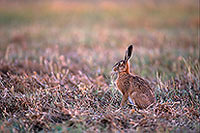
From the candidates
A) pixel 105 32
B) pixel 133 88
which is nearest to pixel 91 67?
pixel 133 88

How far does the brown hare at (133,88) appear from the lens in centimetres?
383

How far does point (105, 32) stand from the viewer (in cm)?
1078

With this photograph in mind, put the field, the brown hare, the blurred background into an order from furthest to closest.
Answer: the blurred background
the brown hare
the field

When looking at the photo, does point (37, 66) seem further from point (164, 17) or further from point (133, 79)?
point (164, 17)

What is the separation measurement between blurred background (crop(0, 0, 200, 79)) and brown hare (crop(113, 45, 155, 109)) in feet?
5.91

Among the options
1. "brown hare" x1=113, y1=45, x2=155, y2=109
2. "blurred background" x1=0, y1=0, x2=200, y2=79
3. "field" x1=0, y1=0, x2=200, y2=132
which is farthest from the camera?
"blurred background" x1=0, y1=0, x2=200, y2=79

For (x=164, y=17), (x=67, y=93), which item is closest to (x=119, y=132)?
(x=67, y=93)

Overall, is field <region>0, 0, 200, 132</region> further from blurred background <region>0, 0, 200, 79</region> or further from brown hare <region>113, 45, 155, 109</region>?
brown hare <region>113, 45, 155, 109</region>

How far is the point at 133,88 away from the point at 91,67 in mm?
2670

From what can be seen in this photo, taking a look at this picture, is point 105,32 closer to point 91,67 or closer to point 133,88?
point 91,67

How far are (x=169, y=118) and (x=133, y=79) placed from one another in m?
0.87

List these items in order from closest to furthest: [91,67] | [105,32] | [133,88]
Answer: [133,88] → [91,67] → [105,32]

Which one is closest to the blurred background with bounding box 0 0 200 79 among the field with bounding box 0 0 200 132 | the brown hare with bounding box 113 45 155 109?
the field with bounding box 0 0 200 132

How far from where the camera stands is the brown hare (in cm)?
383
